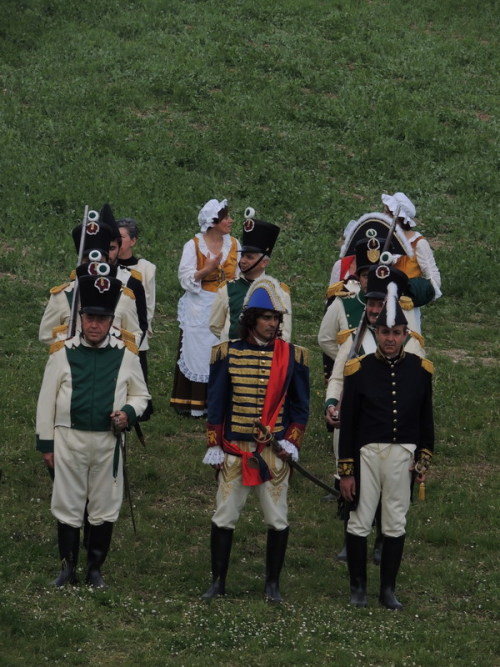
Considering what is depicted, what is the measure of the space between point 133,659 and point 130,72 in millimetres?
18626

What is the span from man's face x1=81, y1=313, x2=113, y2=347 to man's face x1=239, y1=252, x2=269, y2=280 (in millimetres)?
2155

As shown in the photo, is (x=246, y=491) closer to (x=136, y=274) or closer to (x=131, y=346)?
(x=131, y=346)

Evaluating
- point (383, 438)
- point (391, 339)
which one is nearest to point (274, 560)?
point (383, 438)

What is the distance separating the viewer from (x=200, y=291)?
44.9 feet

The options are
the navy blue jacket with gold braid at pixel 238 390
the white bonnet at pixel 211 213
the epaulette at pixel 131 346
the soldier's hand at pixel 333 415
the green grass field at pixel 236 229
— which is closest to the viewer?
the green grass field at pixel 236 229

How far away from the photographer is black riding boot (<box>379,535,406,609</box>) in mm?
9031

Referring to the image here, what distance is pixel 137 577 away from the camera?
9.68 metres

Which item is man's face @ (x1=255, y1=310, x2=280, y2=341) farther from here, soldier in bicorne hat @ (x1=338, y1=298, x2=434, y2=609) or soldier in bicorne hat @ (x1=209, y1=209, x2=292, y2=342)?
soldier in bicorne hat @ (x1=209, y1=209, x2=292, y2=342)

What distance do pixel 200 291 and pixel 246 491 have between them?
4.86 metres

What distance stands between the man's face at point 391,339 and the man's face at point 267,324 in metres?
0.69

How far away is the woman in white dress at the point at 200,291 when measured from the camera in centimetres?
1338

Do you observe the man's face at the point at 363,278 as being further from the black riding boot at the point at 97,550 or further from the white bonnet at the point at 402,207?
the black riding boot at the point at 97,550

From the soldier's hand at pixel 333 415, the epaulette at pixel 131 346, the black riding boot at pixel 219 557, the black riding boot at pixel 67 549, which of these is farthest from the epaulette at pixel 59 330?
the soldier's hand at pixel 333 415

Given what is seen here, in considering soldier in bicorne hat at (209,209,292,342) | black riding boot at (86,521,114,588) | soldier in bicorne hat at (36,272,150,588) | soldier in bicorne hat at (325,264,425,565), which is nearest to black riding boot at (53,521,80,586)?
soldier in bicorne hat at (36,272,150,588)
